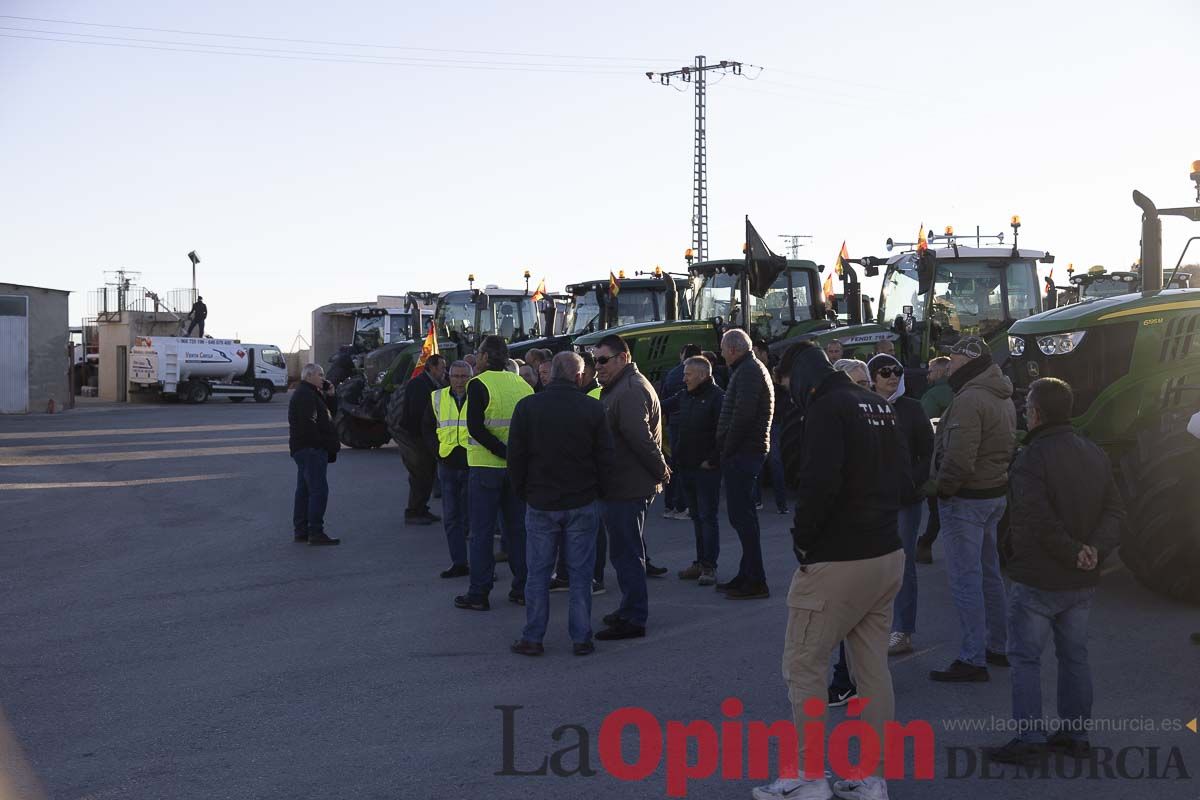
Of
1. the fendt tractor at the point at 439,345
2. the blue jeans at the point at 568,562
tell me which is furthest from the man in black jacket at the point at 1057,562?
the fendt tractor at the point at 439,345

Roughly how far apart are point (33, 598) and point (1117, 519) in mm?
8146

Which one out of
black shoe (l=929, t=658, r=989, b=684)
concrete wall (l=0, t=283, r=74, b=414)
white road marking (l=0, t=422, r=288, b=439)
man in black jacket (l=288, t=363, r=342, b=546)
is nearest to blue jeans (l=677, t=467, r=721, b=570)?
black shoe (l=929, t=658, r=989, b=684)

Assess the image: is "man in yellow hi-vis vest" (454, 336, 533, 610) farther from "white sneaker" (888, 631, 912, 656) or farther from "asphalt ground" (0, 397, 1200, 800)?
"white sneaker" (888, 631, 912, 656)

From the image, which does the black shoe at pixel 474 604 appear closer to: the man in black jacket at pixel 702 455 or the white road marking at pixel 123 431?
the man in black jacket at pixel 702 455

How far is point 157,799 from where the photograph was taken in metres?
5.37

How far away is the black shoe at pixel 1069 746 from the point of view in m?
5.68

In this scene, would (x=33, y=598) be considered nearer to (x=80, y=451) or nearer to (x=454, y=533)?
(x=454, y=533)

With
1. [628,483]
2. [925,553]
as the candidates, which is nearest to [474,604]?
[628,483]

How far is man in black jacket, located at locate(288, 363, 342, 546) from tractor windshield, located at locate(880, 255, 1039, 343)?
764 centimetres

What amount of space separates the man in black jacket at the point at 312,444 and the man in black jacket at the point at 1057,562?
26.6ft

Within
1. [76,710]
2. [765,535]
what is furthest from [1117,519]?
[765,535]

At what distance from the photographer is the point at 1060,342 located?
10281 mm

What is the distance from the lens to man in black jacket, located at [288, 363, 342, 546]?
488 inches

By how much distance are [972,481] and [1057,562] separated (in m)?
1.52
